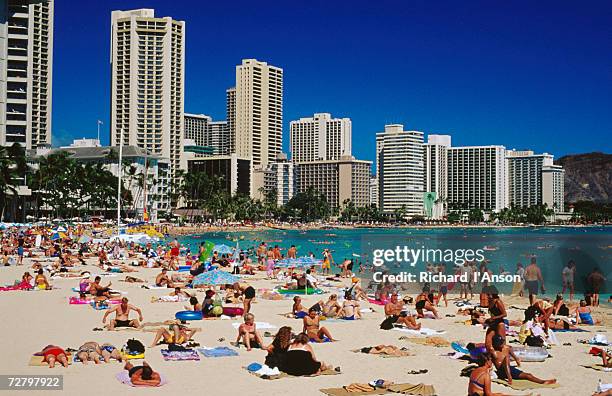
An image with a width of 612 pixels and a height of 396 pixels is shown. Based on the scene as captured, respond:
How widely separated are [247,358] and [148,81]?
14673 centimetres

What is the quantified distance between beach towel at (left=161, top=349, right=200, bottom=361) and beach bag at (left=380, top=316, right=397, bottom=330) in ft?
17.5

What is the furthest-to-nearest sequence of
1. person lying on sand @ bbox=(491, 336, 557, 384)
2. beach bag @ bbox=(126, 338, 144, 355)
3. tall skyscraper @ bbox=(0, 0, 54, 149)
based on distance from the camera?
1. tall skyscraper @ bbox=(0, 0, 54, 149)
2. beach bag @ bbox=(126, 338, 144, 355)
3. person lying on sand @ bbox=(491, 336, 557, 384)

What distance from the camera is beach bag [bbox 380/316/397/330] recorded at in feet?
53.4

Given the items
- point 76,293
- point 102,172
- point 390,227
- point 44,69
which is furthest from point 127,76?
point 76,293

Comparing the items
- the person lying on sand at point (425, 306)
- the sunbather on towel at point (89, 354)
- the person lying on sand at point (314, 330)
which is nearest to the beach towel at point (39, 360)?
the sunbather on towel at point (89, 354)

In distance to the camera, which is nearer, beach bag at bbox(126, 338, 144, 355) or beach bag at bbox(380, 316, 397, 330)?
beach bag at bbox(126, 338, 144, 355)

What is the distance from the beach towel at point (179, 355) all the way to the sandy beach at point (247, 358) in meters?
0.15

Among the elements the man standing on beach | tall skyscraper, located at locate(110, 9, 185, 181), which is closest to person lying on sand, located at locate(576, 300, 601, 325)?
the man standing on beach

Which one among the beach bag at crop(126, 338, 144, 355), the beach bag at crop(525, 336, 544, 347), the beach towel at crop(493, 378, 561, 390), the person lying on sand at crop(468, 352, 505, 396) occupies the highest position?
the person lying on sand at crop(468, 352, 505, 396)

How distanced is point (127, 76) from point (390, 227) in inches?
3187

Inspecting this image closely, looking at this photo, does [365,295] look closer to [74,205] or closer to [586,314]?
[586,314]

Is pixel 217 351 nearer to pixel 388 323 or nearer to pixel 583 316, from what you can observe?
pixel 388 323

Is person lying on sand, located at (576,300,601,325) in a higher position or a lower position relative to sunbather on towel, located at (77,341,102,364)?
lower

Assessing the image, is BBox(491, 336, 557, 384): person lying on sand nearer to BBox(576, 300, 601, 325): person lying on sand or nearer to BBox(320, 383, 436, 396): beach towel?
BBox(320, 383, 436, 396): beach towel
